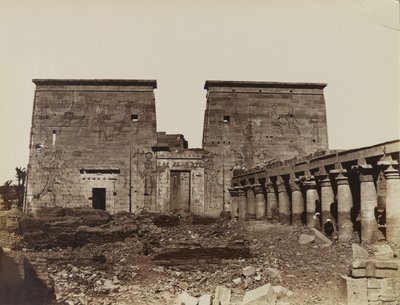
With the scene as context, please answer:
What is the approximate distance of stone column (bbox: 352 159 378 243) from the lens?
1270cm

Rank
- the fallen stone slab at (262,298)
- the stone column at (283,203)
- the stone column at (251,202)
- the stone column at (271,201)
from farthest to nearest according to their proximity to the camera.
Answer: the stone column at (251,202) → the stone column at (271,201) → the stone column at (283,203) → the fallen stone slab at (262,298)

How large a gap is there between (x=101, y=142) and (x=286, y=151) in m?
10.9

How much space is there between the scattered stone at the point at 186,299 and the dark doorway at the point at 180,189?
18.5 m

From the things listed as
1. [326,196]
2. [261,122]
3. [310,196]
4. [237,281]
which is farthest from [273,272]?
[261,122]

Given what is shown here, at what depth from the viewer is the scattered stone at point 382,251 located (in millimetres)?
10424

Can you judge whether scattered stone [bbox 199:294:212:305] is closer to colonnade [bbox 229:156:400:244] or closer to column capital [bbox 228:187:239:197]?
colonnade [bbox 229:156:400:244]

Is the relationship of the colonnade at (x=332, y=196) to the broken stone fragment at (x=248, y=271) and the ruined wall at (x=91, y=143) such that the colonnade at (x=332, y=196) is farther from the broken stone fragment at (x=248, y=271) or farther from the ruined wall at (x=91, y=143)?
the ruined wall at (x=91, y=143)

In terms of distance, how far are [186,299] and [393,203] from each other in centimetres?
554

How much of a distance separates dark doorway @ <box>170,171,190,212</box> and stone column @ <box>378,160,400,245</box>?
17179 millimetres

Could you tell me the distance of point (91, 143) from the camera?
28094 mm

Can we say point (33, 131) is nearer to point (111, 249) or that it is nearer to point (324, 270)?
point (111, 249)

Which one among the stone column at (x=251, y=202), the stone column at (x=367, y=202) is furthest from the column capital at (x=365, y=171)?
the stone column at (x=251, y=202)

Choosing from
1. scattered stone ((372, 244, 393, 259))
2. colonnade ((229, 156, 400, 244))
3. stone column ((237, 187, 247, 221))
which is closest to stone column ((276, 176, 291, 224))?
colonnade ((229, 156, 400, 244))

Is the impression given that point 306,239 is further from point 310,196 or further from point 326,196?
point 310,196
